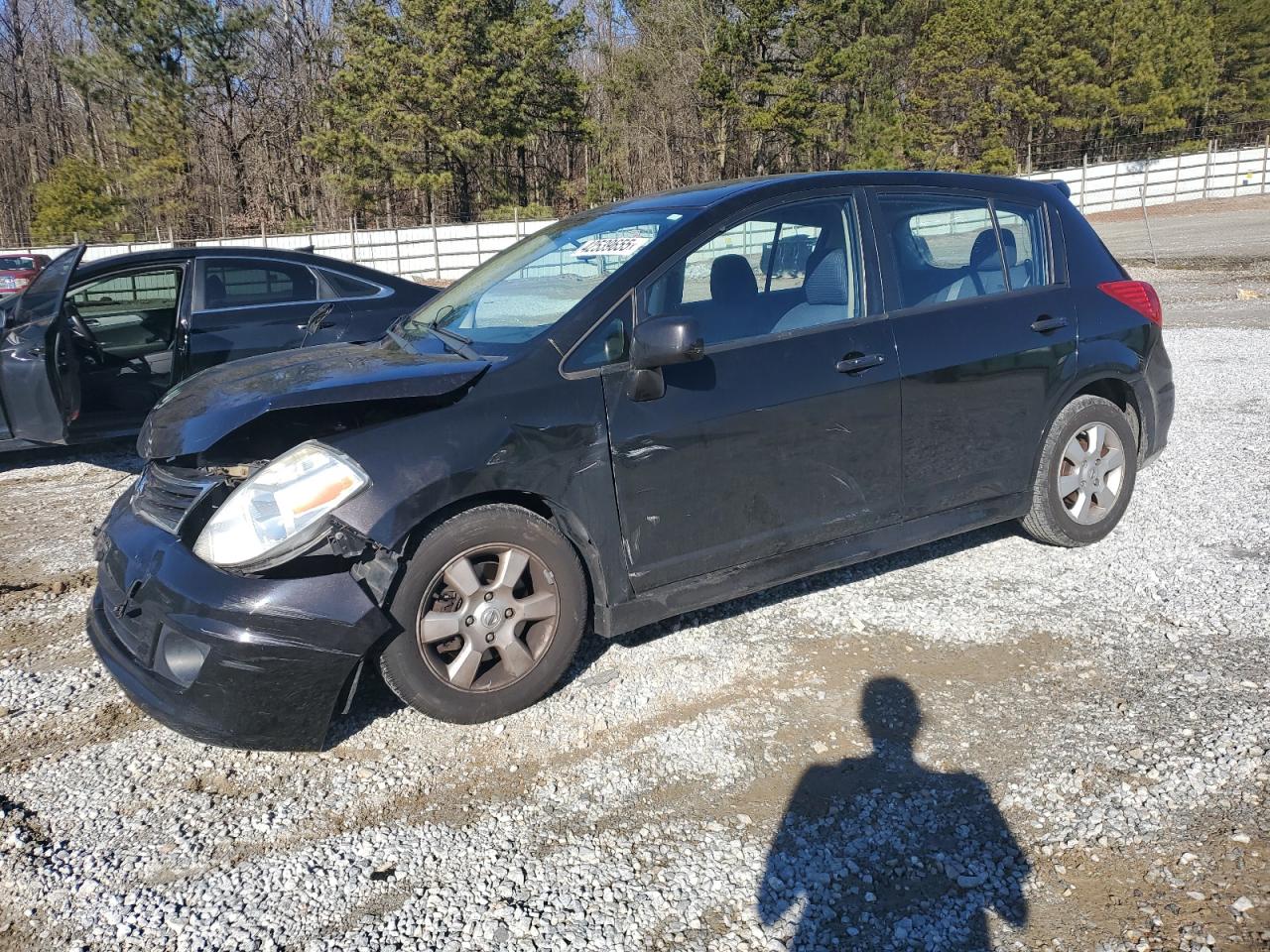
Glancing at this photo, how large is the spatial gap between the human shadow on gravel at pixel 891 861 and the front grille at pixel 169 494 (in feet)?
6.94

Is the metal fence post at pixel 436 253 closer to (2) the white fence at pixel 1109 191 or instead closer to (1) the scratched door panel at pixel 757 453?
(2) the white fence at pixel 1109 191

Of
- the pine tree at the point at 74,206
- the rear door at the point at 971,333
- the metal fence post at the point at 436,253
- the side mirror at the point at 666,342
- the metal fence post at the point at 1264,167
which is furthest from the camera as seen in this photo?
the metal fence post at the point at 1264,167

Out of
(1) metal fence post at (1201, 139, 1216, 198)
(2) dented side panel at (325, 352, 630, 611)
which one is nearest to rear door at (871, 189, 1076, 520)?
(2) dented side panel at (325, 352, 630, 611)

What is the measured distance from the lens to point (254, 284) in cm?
689

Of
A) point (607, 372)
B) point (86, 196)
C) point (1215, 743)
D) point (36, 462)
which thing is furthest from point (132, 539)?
point (86, 196)

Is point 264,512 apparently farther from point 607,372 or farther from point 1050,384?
point 1050,384

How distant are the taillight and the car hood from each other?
10.5 ft

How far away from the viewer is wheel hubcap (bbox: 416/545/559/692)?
3.12 metres

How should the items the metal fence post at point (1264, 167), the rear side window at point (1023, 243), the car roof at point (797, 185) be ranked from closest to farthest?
the car roof at point (797, 185), the rear side window at point (1023, 243), the metal fence post at point (1264, 167)

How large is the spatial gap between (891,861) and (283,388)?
2.33 m

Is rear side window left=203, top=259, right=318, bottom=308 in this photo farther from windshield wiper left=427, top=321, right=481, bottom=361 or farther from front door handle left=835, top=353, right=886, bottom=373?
front door handle left=835, top=353, right=886, bottom=373

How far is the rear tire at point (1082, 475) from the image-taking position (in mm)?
4551

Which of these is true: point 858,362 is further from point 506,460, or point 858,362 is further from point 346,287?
point 346,287

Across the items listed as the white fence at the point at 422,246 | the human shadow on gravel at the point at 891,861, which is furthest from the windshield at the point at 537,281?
the white fence at the point at 422,246
